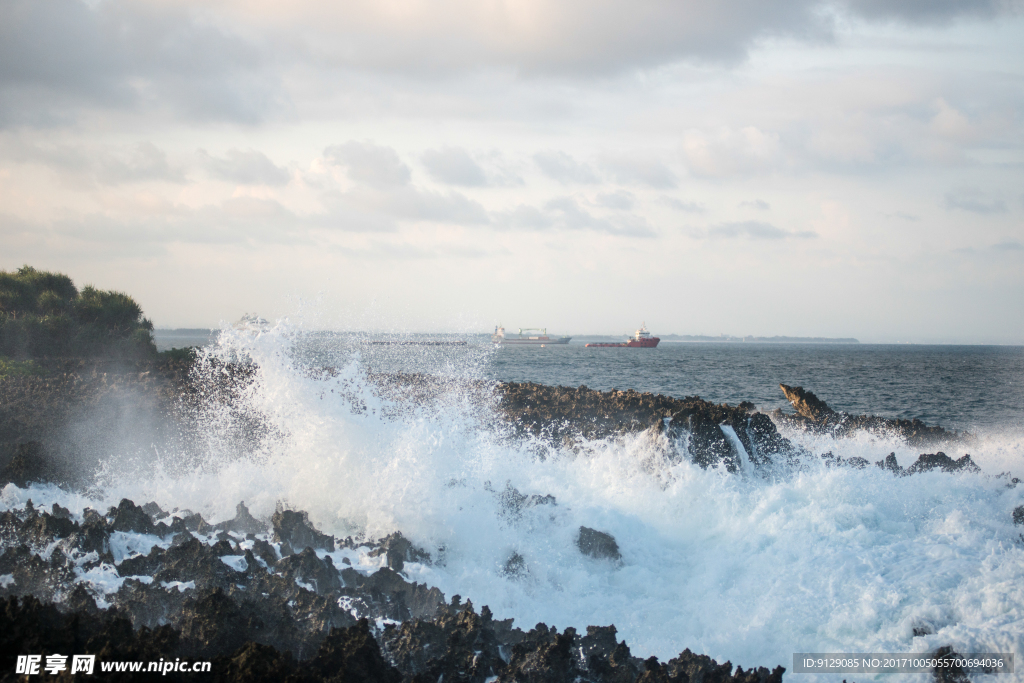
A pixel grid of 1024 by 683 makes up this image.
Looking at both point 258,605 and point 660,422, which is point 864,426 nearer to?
point 660,422

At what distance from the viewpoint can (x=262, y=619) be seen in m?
5.96

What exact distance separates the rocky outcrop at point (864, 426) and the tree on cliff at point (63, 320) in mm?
24665

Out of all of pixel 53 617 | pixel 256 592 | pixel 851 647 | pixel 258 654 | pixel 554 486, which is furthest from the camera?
pixel 554 486

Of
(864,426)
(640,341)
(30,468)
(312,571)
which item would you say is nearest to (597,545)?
(312,571)

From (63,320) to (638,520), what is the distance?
2535 centimetres

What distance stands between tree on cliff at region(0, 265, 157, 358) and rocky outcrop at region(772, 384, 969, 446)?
24665 millimetres

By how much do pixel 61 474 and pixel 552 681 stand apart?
1068 cm

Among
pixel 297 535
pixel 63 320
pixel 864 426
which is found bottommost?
pixel 297 535

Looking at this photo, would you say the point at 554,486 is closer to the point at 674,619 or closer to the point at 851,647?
the point at 674,619

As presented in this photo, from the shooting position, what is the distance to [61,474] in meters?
11.5

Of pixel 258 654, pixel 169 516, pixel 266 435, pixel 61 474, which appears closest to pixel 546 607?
pixel 258 654

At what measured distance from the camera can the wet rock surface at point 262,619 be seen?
5.08 metres

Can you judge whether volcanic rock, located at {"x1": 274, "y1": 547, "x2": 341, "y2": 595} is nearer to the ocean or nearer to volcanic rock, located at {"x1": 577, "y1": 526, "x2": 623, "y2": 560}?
the ocean

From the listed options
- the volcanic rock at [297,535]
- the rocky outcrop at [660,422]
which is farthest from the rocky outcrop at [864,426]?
the volcanic rock at [297,535]
